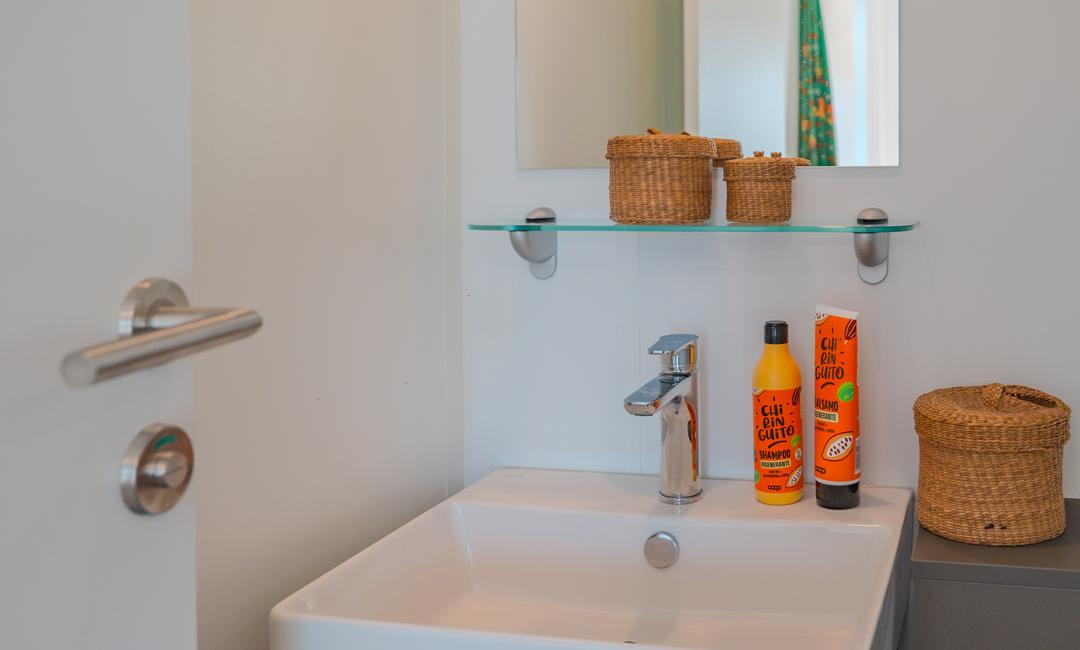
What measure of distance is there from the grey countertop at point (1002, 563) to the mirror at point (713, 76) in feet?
1.59

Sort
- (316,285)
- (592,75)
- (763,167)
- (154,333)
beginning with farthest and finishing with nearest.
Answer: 1. (592,75)
2. (763,167)
3. (316,285)
4. (154,333)

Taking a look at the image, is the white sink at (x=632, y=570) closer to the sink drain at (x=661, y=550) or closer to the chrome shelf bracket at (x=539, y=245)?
the sink drain at (x=661, y=550)

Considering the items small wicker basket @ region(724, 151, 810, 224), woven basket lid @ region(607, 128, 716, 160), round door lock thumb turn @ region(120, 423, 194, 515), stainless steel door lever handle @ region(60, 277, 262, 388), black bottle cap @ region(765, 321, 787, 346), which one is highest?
woven basket lid @ region(607, 128, 716, 160)

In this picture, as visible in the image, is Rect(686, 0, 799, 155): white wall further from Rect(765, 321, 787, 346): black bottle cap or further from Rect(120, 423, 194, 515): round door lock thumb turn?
Rect(120, 423, 194, 515): round door lock thumb turn

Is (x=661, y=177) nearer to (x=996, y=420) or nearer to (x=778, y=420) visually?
(x=778, y=420)

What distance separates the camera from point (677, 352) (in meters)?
1.27

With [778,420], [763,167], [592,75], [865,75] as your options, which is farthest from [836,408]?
[592,75]

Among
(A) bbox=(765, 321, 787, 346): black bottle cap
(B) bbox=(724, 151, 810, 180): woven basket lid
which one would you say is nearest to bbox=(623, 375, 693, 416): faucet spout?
(A) bbox=(765, 321, 787, 346): black bottle cap

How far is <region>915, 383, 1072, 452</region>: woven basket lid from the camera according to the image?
3.54 ft

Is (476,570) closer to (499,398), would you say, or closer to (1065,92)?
(499,398)

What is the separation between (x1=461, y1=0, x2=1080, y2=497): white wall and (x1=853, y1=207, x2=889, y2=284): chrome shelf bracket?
0.05ft

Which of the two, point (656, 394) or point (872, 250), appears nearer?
point (656, 394)

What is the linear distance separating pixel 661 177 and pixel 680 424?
30cm

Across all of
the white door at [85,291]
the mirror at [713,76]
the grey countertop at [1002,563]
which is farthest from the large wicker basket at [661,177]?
the white door at [85,291]
